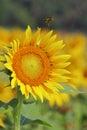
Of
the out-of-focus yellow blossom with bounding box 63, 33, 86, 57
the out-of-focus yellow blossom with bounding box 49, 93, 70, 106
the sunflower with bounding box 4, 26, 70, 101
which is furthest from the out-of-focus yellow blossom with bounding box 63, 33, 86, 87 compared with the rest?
the sunflower with bounding box 4, 26, 70, 101

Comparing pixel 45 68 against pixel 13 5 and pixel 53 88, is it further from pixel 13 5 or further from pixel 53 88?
pixel 13 5

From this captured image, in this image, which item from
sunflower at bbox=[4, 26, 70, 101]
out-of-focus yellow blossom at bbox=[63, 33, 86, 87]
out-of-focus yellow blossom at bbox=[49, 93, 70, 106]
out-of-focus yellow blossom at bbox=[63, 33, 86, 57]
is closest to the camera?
sunflower at bbox=[4, 26, 70, 101]

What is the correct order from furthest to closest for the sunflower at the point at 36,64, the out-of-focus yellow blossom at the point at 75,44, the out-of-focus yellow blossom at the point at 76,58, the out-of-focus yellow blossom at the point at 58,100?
the out-of-focus yellow blossom at the point at 75,44 < the out-of-focus yellow blossom at the point at 76,58 < the out-of-focus yellow blossom at the point at 58,100 < the sunflower at the point at 36,64

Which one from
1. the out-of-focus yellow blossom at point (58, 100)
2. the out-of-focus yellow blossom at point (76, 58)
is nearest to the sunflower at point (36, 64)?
the out-of-focus yellow blossom at point (58, 100)

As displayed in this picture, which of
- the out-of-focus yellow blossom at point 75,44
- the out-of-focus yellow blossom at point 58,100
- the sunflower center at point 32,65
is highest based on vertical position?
the out-of-focus yellow blossom at point 75,44

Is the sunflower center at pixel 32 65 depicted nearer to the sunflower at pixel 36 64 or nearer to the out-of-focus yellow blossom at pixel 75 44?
the sunflower at pixel 36 64

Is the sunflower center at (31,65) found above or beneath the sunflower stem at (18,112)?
above

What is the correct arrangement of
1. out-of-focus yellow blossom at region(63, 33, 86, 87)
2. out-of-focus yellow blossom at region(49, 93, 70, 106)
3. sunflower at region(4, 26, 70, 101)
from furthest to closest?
1. out-of-focus yellow blossom at region(63, 33, 86, 87)
2. out-of-focus yellow blossom at region(49, 93, 70, 106)
3. sunflower at region(4, 26, 70, 101)

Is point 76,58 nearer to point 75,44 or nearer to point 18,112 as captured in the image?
point 75,44

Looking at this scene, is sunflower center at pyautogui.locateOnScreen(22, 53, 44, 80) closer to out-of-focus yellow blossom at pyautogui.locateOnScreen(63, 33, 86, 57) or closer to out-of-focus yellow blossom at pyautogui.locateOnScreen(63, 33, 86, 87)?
out-of-focus yellow blossom at pyautogui.locateOnScreen(63, 33, 86, 87)

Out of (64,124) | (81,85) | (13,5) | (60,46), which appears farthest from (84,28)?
(60,46)
